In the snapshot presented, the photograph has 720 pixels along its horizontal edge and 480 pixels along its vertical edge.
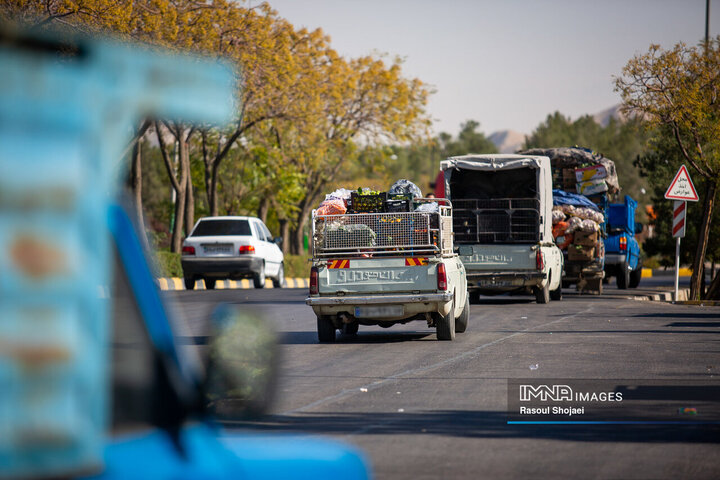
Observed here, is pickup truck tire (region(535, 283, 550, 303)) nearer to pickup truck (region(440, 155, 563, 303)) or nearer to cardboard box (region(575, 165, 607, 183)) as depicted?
pickup truck (region(440, 155, 563, 303))

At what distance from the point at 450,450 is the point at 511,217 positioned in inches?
649

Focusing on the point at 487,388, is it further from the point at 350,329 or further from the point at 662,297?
the point at 662,297

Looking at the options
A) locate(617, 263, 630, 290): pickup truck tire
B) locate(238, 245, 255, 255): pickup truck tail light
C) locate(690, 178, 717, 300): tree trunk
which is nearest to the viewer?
locate(690, 178, 717, 300): tree trunk

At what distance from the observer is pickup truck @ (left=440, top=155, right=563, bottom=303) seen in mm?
22734

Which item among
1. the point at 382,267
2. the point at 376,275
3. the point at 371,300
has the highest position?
the point at 382,267

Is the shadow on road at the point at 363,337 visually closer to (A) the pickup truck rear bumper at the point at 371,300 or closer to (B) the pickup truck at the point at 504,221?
(A) the pickup truck rear bumper at the point at 371,300

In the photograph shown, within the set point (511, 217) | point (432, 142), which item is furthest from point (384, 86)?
point (511, 217)

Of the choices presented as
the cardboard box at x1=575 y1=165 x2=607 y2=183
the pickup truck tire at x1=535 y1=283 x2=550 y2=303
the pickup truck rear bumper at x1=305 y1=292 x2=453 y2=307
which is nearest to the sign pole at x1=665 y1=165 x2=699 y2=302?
the pickup truck tire at x1=535 y1=283 x2=550 y2=303

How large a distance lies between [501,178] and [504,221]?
7.22ft

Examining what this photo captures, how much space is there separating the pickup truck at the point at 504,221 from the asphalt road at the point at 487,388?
5.55 ft

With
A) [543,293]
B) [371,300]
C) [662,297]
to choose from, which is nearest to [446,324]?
[371,300]

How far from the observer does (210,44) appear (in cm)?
3416

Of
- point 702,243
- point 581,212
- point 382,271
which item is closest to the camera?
point 382,271

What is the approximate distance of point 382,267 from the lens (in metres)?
15.0
